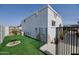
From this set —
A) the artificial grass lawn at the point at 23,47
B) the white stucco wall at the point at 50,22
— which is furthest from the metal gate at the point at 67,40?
the artificial grass lawn at the point at 23,47

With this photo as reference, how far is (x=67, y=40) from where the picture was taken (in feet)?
12.3

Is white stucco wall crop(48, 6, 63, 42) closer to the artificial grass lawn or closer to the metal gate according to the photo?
the metal gate

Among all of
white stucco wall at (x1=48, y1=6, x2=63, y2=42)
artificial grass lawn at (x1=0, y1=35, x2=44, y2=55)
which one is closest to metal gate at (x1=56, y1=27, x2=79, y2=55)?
white stucco wall at (x1=48, y1=6, x2=63, y2=42)

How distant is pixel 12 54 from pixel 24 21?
1.43 ft

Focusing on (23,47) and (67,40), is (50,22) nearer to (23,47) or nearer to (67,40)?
(67,40)

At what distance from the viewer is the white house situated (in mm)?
3744

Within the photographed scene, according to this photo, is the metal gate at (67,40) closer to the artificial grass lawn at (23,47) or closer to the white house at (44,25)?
the white house at (44,25)

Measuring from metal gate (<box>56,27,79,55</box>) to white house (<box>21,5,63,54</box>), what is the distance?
0.06 metres

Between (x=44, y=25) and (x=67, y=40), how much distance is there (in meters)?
0.34

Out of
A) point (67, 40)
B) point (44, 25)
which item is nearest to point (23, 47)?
point (44, 25)

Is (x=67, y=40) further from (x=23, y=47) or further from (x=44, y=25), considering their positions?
(x=23, y=47)

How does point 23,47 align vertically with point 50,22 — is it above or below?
below

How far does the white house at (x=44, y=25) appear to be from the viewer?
374cm
